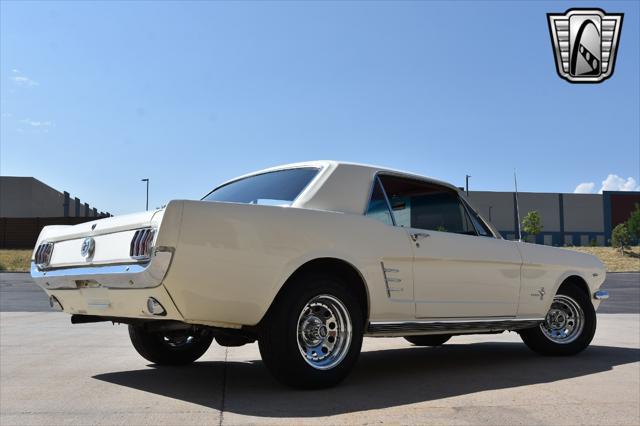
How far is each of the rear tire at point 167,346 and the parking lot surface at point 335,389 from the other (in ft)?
0.37

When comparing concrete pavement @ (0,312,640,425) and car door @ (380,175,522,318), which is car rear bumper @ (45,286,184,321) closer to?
concrete pavement @ (0,312,640,425)

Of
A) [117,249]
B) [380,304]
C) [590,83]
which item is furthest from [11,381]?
[590,83]

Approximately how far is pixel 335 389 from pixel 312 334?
40 cm

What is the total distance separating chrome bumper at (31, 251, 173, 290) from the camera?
3785mm

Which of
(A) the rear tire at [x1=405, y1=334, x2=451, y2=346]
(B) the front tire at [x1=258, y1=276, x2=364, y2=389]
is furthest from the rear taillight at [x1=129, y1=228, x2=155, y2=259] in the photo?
(A) the rear tire at [x1=405, y1=334, x2=451, y2=346]

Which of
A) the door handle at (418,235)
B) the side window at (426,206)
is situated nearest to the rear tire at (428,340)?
the side window at (426,206)

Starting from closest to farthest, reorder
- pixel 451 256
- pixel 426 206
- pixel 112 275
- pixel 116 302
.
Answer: pixel 112 275
pixel 116 302
pixel 451 256
pixel 426 206

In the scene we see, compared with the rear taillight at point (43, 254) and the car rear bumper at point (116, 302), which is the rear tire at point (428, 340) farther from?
the rear taillight at point (43, 254)

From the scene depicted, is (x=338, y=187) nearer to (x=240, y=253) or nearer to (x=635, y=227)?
(x=240, y=253)

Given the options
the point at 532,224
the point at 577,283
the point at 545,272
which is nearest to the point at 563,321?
the point at 577,283

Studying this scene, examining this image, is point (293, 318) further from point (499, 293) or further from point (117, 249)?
point (499, 293)

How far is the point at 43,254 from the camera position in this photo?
16.6ft

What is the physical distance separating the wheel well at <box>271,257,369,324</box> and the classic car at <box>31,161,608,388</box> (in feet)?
0.03

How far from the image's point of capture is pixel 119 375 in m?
5.12
